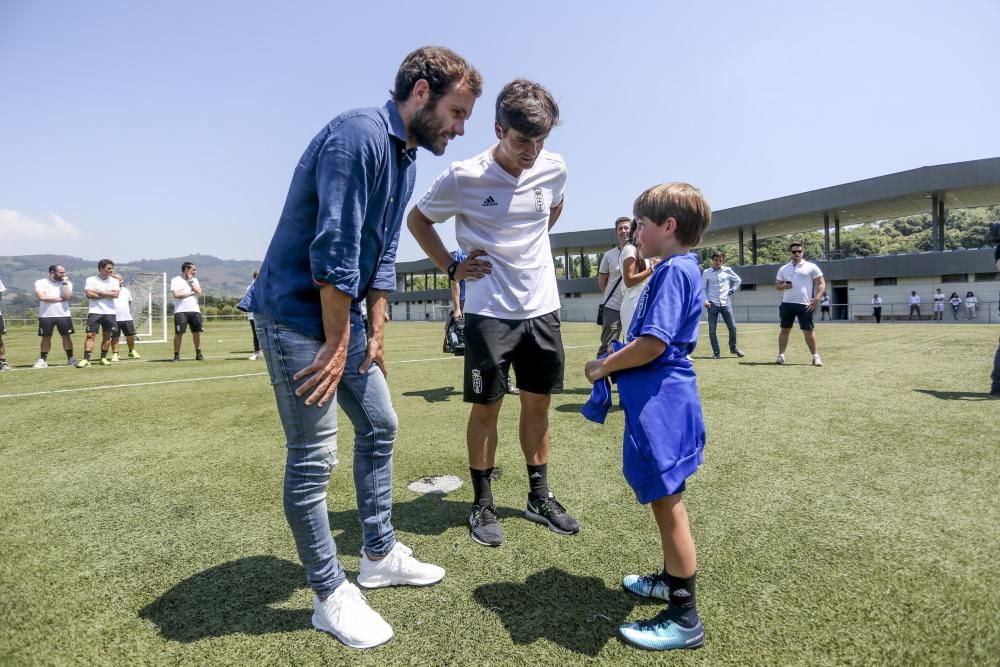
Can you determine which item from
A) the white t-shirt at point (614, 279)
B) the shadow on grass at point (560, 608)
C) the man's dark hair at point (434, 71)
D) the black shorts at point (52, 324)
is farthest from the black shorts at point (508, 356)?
the black shorts at point (52, 324)

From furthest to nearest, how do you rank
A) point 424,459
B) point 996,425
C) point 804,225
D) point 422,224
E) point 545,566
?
point 804,225 < point 996,425 < point 424,459 < point 422,224 < point 545,566

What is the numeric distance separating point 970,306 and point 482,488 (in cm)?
3873

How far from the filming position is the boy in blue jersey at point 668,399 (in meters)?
1.90

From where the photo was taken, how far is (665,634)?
6.18 feet

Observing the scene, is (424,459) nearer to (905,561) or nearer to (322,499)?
(322,499)

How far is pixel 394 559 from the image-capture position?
7.61ft

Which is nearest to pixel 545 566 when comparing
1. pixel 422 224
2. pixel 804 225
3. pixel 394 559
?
pixel 394 559

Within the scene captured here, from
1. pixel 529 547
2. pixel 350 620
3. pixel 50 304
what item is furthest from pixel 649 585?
pixel 50 304

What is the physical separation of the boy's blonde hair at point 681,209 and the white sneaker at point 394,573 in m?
1.77

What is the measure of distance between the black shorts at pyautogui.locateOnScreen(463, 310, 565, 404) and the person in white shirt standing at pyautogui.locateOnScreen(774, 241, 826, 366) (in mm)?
7684

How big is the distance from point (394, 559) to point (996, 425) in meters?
5.31

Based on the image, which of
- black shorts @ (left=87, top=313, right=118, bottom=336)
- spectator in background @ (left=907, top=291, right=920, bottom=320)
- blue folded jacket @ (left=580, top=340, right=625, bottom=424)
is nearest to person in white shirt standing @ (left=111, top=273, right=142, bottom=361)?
black shorts @ (left=87, top=313, right=118, bottom=336)

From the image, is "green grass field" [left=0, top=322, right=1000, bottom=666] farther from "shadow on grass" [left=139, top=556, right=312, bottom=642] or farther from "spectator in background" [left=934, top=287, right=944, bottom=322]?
"spectator in background" [left=934, top=287, right=944, bottom=322]

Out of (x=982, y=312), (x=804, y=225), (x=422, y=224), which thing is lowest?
(x=982, y=312)
